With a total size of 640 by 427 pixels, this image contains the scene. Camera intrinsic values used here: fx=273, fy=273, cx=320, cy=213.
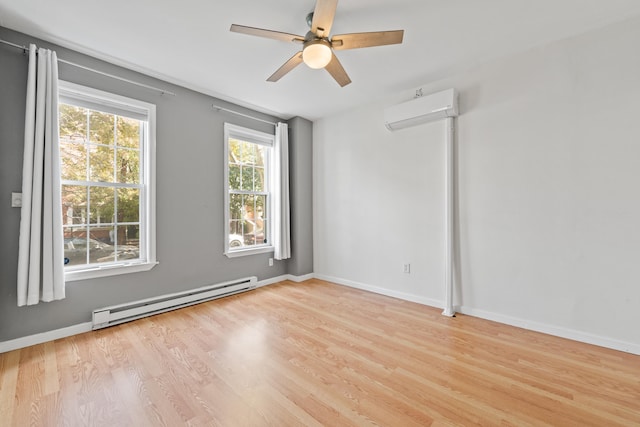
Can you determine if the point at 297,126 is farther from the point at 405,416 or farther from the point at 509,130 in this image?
the point at 405,416

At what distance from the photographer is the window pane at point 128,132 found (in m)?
2.93

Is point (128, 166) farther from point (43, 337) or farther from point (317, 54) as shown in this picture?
point (317, 54)

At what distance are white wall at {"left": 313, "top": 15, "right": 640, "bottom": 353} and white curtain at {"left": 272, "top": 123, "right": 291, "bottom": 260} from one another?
1506mm

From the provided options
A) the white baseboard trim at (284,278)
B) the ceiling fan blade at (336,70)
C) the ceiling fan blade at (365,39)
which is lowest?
the white baseboard trim at (284,278)

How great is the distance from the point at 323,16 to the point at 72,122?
8.51 feet

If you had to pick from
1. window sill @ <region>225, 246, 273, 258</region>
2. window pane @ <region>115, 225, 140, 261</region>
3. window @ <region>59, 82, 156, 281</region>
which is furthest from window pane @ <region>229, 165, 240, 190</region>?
window pane @ <region>115, 225, 140, 261</region>

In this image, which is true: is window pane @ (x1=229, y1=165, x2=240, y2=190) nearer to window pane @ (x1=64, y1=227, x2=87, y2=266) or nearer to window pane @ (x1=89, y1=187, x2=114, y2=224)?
window pane @ (x1=89, y1=187, x2=114, y2=224)

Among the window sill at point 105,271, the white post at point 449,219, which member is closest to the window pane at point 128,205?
the window sill at point 105,271

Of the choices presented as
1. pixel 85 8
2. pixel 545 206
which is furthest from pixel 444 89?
pixel 85 8

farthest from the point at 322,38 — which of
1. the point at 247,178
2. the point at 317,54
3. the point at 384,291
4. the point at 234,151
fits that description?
the point at 384,291

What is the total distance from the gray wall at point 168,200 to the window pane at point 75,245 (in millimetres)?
233

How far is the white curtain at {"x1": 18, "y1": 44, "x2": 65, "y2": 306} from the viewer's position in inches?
87.7

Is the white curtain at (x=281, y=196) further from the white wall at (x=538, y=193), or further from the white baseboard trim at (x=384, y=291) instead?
the white wall at (x=538, y=193)

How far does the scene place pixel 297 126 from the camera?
4449 mm
